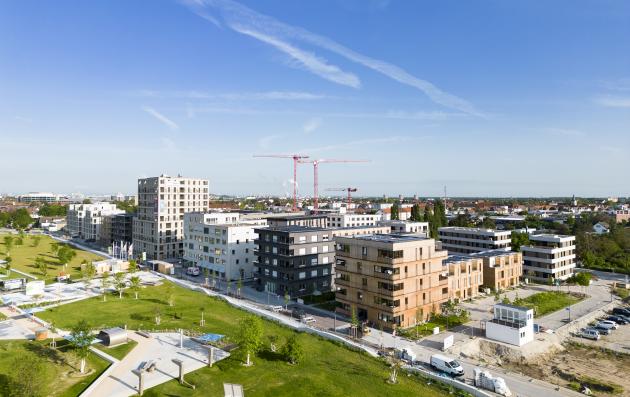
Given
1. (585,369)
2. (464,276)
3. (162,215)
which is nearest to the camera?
(585,369)

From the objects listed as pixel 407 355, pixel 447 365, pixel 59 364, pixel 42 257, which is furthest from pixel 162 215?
pixel 447 365

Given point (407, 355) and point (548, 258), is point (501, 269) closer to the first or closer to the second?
point (548, 258)

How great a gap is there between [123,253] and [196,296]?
58.3 m

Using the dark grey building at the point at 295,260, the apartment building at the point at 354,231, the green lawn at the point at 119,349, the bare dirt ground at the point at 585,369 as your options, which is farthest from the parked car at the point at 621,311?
the green lawn at the point at 119,349

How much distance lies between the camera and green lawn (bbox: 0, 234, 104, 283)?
91787 mm

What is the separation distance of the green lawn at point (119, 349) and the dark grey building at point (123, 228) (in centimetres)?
9077

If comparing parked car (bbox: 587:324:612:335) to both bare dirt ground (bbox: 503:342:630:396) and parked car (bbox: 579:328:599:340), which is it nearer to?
parked car (bbox: 579:328:599:340)

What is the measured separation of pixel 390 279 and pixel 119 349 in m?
34.6

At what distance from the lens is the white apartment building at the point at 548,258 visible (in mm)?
92969

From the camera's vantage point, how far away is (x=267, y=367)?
43.1 m

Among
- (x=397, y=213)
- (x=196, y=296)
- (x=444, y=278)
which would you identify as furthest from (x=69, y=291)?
(x=397, y=213)

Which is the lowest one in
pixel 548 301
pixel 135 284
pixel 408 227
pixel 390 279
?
pixel 548 301

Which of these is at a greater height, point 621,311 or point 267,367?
point 267,367

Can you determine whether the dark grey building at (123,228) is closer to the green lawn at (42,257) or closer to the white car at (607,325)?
the green lawn at (42,257)
